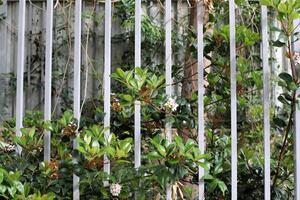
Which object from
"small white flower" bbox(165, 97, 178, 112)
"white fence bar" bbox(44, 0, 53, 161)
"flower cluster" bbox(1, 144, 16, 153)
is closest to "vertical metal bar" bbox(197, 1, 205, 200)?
"small white flower" bbox(165, 97, 178, 112)

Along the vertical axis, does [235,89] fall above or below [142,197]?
above

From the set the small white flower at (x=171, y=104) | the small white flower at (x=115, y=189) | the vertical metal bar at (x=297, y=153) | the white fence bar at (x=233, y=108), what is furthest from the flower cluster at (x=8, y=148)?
the vertical metal bar at (x=297, y=153)

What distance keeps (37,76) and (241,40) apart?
2602 millimetres

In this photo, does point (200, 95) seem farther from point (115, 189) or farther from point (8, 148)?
point (8, 148)

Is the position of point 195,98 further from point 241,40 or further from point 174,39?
point 174,39

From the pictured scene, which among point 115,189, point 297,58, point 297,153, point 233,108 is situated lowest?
point 115,189

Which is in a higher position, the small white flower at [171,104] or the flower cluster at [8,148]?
the small white flower at [171,104]

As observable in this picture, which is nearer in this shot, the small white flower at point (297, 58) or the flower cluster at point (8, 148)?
the small white flower at point (297, 58)

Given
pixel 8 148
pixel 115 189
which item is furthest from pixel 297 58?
pixel 8 148

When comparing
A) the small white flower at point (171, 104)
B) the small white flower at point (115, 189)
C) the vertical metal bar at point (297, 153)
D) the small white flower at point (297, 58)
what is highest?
the small white flower at point (297, 58)

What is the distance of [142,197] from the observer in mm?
2004

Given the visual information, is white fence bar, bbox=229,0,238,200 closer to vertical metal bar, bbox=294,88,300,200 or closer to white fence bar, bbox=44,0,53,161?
vertical metal bar, bbox=294,88,300,200

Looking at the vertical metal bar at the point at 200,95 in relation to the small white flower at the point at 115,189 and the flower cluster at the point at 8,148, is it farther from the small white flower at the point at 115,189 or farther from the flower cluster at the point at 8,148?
the flower cluster at the point at 8,148

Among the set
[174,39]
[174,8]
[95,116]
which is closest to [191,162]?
[95,116]
